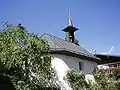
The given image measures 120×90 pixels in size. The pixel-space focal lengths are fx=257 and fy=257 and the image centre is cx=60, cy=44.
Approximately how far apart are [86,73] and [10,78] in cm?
872

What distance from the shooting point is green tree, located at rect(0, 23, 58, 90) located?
54.8 feet

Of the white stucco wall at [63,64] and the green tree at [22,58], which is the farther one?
the white stucco wall at [63,64]

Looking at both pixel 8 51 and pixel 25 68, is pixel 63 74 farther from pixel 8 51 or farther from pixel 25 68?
pixel 8 51

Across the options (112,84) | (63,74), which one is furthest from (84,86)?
(112,84)

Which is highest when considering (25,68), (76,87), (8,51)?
(8,51)

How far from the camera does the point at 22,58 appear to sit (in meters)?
→ 17.0

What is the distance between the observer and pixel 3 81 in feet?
55.8

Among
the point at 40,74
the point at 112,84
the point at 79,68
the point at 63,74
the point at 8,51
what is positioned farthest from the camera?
the point at 112,84

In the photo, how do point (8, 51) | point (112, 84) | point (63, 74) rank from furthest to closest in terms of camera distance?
point (112, 84) < point (63, 74) < point (8, 51)

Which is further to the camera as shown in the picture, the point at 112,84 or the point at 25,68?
the point at 112,84

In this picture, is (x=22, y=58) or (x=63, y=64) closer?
(x=22, y=58)

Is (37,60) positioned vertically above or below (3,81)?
above

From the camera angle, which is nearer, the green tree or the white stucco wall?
the green tree

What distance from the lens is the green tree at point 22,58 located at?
1670 cm
